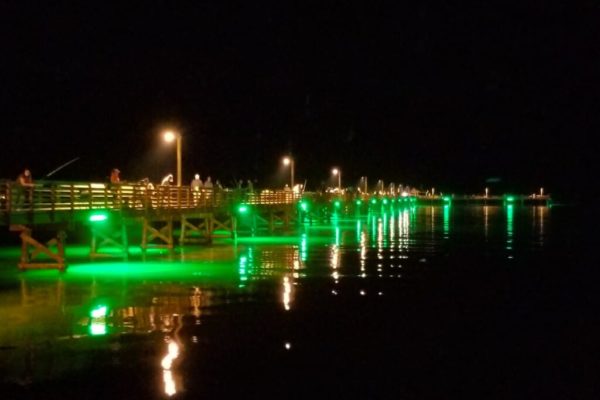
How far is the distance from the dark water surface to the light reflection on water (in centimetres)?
6

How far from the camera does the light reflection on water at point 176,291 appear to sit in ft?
50.1

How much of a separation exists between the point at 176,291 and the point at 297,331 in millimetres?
6972

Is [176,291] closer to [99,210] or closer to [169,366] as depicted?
[169,366]

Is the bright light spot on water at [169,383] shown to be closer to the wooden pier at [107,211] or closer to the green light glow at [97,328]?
the green light glow at [97,328]

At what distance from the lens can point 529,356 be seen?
14180mm

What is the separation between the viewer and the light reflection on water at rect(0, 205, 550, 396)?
15263mm

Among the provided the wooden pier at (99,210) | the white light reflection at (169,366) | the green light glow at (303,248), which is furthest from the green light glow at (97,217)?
the white light reflection at (169,366)

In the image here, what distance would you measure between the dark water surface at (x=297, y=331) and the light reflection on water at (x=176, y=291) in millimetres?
57

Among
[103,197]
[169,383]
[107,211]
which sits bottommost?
[169,383]

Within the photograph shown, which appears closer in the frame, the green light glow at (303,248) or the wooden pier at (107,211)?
the wooden pier at (107,211)

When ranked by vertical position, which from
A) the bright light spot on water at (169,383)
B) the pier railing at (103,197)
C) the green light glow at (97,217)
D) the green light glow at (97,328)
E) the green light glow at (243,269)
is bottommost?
the bright light spot on water at (169,383)

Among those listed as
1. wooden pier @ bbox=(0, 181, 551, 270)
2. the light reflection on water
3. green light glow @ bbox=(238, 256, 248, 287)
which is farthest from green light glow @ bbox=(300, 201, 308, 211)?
green light glow @ bbox=(238, 256, 248, 287)

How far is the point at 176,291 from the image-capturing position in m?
22.2

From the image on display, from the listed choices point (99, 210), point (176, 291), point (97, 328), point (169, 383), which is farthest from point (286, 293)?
point (99, 210)
